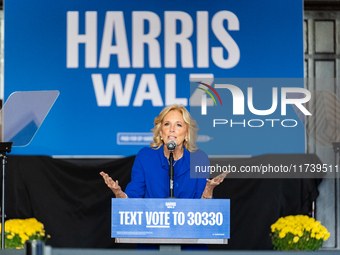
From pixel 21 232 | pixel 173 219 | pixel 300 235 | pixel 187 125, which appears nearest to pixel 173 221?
pixel 173 219

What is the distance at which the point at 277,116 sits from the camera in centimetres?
320

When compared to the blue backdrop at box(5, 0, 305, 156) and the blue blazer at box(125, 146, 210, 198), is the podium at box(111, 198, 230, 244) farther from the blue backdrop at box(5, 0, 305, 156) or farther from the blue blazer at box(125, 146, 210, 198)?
the blue backdrop at box(5, 0, 305, 156)

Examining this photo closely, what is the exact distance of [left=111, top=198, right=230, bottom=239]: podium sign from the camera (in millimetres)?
1893

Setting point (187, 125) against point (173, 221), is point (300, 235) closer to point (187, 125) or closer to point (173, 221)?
point (187, 125)

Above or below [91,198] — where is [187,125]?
above

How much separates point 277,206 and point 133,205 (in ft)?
8.98

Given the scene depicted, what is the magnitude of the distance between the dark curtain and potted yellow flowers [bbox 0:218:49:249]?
18 cm

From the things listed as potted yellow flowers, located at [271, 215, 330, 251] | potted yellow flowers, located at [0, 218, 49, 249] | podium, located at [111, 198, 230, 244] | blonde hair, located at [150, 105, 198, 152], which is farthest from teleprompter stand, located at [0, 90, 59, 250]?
podium, located at [111, 198, 230, 244]

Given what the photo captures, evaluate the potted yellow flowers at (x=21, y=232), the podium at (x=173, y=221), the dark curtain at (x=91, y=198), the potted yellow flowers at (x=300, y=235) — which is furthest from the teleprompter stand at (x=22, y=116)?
the podium at (x=173, y=221)

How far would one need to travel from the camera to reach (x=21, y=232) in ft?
13.3

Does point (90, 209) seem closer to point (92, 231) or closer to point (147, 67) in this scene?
point (92, 231)

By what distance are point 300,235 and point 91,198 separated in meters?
2.06

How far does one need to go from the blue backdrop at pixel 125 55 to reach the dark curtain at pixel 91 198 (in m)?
0.19

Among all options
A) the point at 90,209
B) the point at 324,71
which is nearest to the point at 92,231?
the point at 90,209
